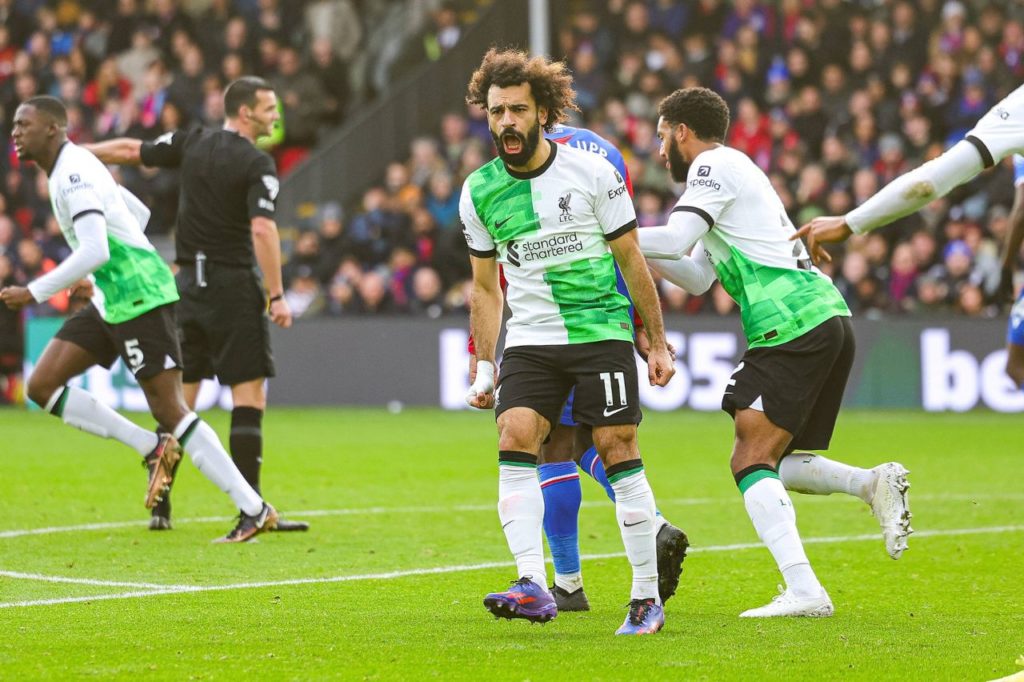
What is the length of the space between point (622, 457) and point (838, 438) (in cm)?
949

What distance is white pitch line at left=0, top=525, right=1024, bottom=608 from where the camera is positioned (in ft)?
23.3

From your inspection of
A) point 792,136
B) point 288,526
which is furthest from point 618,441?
point 792,136

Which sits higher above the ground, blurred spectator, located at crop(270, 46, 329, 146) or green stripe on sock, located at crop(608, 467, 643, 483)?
blurred spectator, located at crop(270, 46, 329, 146)

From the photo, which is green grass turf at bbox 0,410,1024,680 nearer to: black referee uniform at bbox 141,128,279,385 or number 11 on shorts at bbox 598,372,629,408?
number 11 on shorts at bbox 598,372,629,408

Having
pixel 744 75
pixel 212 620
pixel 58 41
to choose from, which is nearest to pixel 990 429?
pixel 744 75

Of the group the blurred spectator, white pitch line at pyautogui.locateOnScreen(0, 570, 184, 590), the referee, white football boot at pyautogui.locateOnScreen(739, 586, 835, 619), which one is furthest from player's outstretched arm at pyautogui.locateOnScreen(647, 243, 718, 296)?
the blurred spectator

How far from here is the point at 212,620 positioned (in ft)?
21.4

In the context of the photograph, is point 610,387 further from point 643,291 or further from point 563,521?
point 563,521

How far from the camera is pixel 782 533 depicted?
6695mm

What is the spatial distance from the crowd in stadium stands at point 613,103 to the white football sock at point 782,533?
12.3 metres

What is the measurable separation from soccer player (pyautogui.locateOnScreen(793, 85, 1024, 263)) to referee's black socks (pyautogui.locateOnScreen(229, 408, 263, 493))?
5.11m

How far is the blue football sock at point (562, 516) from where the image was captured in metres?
7.00

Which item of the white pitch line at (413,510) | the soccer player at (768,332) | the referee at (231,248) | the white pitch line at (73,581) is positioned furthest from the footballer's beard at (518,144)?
the white pitch line at (413,510)

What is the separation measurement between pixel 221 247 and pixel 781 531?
14.7 ft
